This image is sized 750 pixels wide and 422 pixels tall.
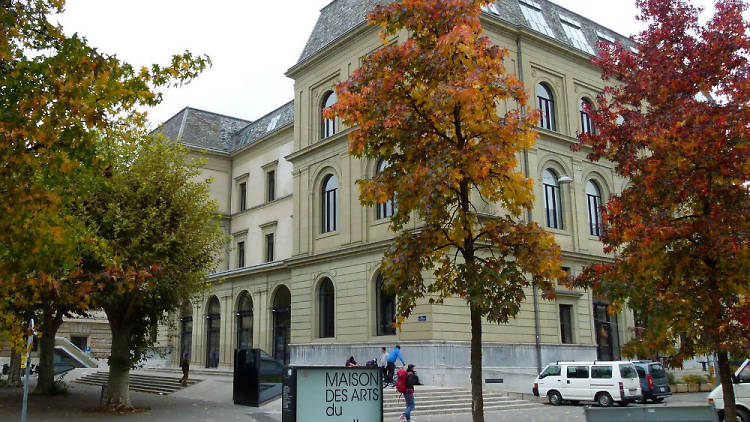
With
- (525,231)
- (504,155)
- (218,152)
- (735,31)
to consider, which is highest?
(218,152)

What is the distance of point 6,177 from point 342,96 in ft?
18.9

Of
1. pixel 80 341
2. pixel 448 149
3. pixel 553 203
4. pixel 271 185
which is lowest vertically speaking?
pixel 80 341

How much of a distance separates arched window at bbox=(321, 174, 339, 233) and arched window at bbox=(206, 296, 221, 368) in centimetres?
1312

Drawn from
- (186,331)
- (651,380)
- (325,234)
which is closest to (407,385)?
(651,380)

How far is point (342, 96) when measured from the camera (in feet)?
39.6

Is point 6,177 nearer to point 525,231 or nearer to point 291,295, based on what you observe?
point 525,231

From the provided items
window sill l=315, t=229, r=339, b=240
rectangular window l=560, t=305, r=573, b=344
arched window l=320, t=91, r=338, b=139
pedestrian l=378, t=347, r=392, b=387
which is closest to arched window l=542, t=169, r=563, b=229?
rectangular window l=560, t=305, r=573, b=344

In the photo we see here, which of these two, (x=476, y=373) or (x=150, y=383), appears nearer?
(x=476, y=373)

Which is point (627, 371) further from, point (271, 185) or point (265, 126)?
point (265, 126)

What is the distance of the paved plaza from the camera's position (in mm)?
19781

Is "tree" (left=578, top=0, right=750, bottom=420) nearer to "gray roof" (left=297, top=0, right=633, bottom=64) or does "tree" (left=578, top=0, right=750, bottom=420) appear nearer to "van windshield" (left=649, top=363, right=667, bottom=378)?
"van windshield" (left=649, top=363, right=667, bottom=378)

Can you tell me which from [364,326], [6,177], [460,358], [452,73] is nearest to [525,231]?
[452,73]

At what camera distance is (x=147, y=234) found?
67.0 ft

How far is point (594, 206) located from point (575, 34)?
991 centimetres
